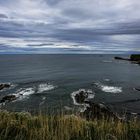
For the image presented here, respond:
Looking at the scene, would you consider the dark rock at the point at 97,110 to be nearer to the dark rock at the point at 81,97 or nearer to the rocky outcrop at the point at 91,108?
Result: the rocky outcrop at the point at 91,108

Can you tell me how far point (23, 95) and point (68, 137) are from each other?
32215mm

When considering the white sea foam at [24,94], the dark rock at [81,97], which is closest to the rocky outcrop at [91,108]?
the dark rock at [81,97]

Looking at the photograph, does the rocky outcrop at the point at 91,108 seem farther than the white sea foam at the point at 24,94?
No

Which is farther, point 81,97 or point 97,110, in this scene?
point 81,97

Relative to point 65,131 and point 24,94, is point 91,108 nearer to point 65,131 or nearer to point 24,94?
point 24,94

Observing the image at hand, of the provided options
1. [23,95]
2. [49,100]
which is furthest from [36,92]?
[49,100]

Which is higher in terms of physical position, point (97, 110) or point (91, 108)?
point (97, 110)

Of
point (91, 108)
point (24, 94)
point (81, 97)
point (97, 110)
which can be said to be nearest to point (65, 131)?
point (97, 110)

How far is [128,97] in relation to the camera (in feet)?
113

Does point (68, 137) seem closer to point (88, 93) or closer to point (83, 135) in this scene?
point (83, 135)

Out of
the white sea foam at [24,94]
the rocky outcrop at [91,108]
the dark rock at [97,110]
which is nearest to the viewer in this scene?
the rocky outcrop at [91,108]

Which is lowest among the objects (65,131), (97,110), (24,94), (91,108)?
(24,94)

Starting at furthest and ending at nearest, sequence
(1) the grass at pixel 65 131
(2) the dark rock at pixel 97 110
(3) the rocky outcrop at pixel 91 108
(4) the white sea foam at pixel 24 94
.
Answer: (4) the white sea foam at pixel 24 94
(2) the dark rock at pixel 97 110
(3) the rocky outcrop at pixel 91 108
(1) the grass at pixel 65 131

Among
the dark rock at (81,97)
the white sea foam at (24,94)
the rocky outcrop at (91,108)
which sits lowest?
the white sea foam at (24,94)
